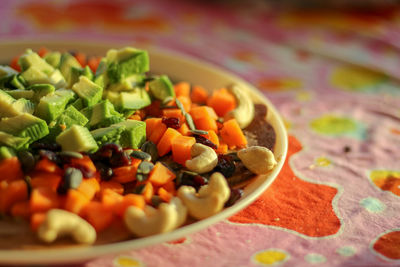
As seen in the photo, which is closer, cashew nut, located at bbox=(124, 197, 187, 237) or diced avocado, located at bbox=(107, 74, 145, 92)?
cashew nut, located at bbox=(124, 197, 187, 237)

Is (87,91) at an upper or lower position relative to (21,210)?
upper

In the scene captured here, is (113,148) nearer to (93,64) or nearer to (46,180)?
(46,180)

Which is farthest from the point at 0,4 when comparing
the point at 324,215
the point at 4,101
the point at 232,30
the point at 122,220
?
the point at 324,215

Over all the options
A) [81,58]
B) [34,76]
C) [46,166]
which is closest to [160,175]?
[46,166]

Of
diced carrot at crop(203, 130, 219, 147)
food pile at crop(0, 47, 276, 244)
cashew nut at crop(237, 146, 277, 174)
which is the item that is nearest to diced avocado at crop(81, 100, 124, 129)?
food pile at crop(0, 47, 276, 244)

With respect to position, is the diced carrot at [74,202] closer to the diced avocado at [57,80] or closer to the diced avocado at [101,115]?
the diced avocado at [101,115]

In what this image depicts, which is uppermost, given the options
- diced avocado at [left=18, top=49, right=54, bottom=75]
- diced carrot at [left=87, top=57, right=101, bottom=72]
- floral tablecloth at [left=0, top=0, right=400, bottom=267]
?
diced avocado at [left=18, top=49, right=54, bottom=75]

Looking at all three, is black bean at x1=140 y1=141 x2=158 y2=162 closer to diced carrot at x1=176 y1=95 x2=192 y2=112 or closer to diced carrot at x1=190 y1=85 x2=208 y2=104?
diced carrot at x1=176 y1=95 x2=192 y2=112
